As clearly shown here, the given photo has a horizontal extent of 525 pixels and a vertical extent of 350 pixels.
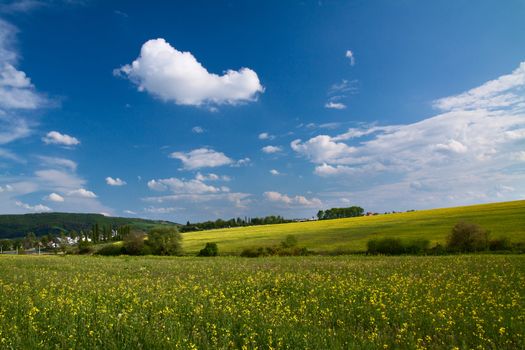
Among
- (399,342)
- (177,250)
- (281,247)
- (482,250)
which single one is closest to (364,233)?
(281,247)

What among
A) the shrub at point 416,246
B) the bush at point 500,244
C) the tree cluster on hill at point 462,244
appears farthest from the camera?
the shrub at point 416,246

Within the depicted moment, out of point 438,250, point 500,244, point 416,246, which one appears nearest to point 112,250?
point 416,246

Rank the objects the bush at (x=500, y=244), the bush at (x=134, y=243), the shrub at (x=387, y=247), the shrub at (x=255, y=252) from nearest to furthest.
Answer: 1. the bush at (x=500, y=244)
2. the shrub at (x=387, y=247)
3. the shrub at (x=255, y=252)
4. the bush at (x=134, y=243)

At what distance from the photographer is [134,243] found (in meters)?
72.6

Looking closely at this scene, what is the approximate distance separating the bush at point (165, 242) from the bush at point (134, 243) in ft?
7.35

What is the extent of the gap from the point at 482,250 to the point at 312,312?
3822 cm

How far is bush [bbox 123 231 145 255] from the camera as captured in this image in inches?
2840

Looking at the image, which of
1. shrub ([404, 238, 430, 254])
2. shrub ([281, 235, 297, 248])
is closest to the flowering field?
shrub ([404, 238, 430, 254])

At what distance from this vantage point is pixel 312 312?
10086 mm

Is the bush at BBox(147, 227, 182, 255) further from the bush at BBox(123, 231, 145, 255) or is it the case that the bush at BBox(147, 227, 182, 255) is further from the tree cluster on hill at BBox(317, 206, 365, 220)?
the tree cluster on hill at BBox(317, 206, 365, 220)

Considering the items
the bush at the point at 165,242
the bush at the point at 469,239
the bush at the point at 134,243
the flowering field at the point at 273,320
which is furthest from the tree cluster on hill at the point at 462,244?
the bush at the point at 134,243

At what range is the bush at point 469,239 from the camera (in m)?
41.3

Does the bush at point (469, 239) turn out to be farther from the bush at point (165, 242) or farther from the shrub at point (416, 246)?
the bush at point (165, 242)

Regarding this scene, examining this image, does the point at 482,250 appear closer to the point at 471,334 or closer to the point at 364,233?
the point at 364,233
